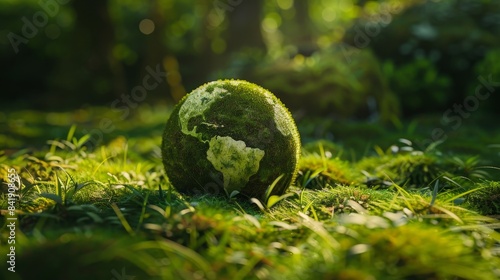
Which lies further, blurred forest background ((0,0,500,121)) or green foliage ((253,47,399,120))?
blurred forest background ((0,0,500,121))

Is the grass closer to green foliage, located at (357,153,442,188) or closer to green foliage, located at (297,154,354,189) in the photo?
green foliage, located at (297,154,354,189)

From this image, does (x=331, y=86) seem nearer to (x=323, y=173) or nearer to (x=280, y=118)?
(x=323, y=173)

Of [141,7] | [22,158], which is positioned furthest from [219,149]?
[141,7]

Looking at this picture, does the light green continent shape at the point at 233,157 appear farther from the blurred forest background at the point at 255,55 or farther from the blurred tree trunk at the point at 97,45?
the blurred tree trunk at the point at 97,45

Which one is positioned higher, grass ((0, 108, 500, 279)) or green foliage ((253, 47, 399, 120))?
grass ((0, 108, 500, 279))

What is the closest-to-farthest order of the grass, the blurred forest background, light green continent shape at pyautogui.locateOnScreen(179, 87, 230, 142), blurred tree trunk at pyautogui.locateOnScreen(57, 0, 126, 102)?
1. the grass
2. light green continent shape at pyautogui.locateOnScreen(179, 87, 230, 142)
3. the blurred forest background
4. blurred tree trunk at pyautogui.locateOnScreen(57, 0, 126, 102)

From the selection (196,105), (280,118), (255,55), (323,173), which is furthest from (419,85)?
(196,105)

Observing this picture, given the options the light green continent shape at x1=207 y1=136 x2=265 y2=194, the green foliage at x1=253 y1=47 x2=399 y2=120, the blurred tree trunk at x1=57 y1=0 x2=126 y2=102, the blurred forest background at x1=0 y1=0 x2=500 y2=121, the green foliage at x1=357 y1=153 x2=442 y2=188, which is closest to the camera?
the light green continent shape at x1=207 y1=136 x2=265 y2=194

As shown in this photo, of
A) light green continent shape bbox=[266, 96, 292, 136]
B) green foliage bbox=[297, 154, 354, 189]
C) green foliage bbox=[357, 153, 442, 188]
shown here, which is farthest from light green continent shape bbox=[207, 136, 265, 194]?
green foliage bbox=[357, 153, 442, 188]

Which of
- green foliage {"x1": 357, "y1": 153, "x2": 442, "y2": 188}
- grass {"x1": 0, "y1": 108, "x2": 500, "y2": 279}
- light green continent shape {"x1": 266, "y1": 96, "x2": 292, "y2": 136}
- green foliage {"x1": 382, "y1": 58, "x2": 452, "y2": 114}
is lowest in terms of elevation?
green foliage {"x1": 382, "y1": 58, "x2": 452, "y2": 114}

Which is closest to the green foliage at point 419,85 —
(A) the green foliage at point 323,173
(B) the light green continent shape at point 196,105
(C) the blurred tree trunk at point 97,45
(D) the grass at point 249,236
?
(A) the green foliage at point 323,173
